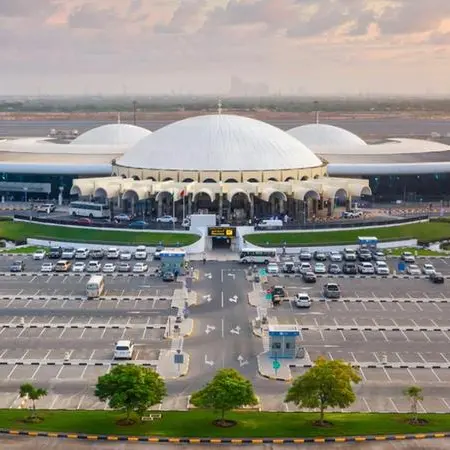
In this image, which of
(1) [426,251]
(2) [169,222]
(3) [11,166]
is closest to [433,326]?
(1) [426,251]

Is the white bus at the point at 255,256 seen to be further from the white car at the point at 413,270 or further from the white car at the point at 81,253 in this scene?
the white car at the point at 81,253

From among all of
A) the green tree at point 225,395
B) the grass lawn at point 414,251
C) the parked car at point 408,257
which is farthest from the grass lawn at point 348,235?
the green tree at point 225,395

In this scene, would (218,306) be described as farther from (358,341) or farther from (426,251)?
(426,251)

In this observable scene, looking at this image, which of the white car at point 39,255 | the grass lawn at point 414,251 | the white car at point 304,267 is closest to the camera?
the white car at point 304,267

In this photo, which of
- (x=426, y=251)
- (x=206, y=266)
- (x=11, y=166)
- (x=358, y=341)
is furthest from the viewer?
(x=11, y=166)

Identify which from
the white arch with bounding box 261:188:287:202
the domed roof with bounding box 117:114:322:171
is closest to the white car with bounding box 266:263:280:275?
the white arch with bounding box 261:188:287:202
